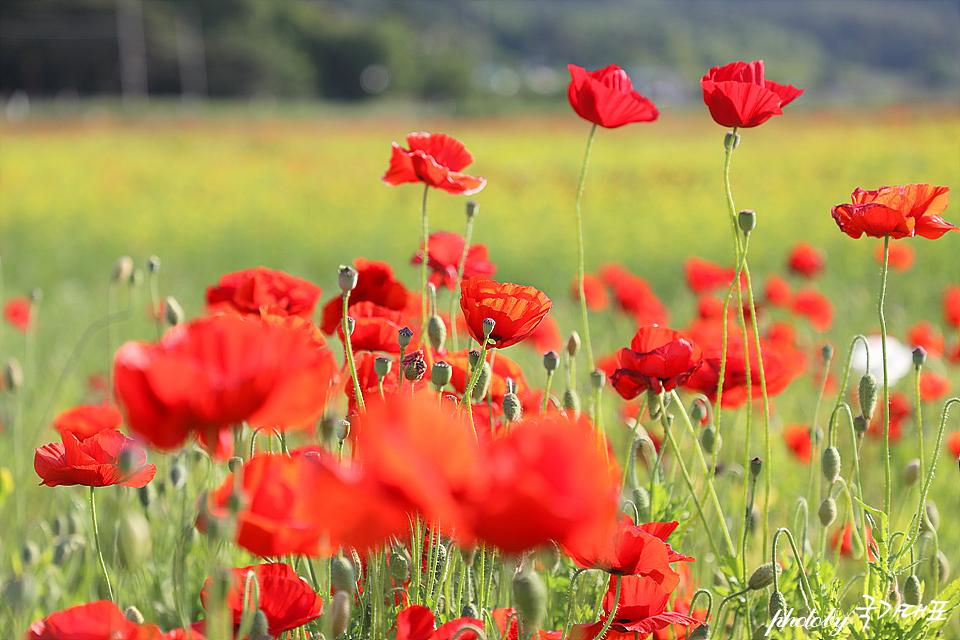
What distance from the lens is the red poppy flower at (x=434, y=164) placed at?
919 mm

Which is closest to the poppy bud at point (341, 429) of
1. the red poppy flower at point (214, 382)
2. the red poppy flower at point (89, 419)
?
the red poppy flower at point (214, 382)

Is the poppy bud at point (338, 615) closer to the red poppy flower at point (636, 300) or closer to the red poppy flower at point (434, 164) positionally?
the red poppy flower at point (434, 164)

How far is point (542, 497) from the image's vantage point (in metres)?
0.36

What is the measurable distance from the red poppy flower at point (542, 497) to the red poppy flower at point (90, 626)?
324 millimetres

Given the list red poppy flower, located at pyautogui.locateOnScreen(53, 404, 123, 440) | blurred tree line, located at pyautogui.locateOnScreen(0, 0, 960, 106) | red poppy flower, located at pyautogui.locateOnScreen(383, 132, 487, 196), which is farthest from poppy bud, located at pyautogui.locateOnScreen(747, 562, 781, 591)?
blurred tree line, located at pyautogui.locateOnScreen(0, 0, 960, 106)

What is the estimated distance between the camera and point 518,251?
5.52 m

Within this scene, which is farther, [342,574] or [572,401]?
[572,401]

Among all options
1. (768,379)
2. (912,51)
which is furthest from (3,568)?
(912,51)

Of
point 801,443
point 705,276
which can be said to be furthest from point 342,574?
point 705,276

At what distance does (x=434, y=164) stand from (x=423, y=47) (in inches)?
1594

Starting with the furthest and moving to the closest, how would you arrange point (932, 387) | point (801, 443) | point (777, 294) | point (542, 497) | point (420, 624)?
1. point (777, 294)
2. point (932, 387)
3. point (801, 443)
4. point (420, 624)
5. point (542, 497)

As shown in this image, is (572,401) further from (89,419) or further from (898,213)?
(89,419)

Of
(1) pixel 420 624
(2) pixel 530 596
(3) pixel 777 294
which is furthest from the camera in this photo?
(3) pixel 777 294

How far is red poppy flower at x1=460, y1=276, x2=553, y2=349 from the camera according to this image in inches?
28.4
